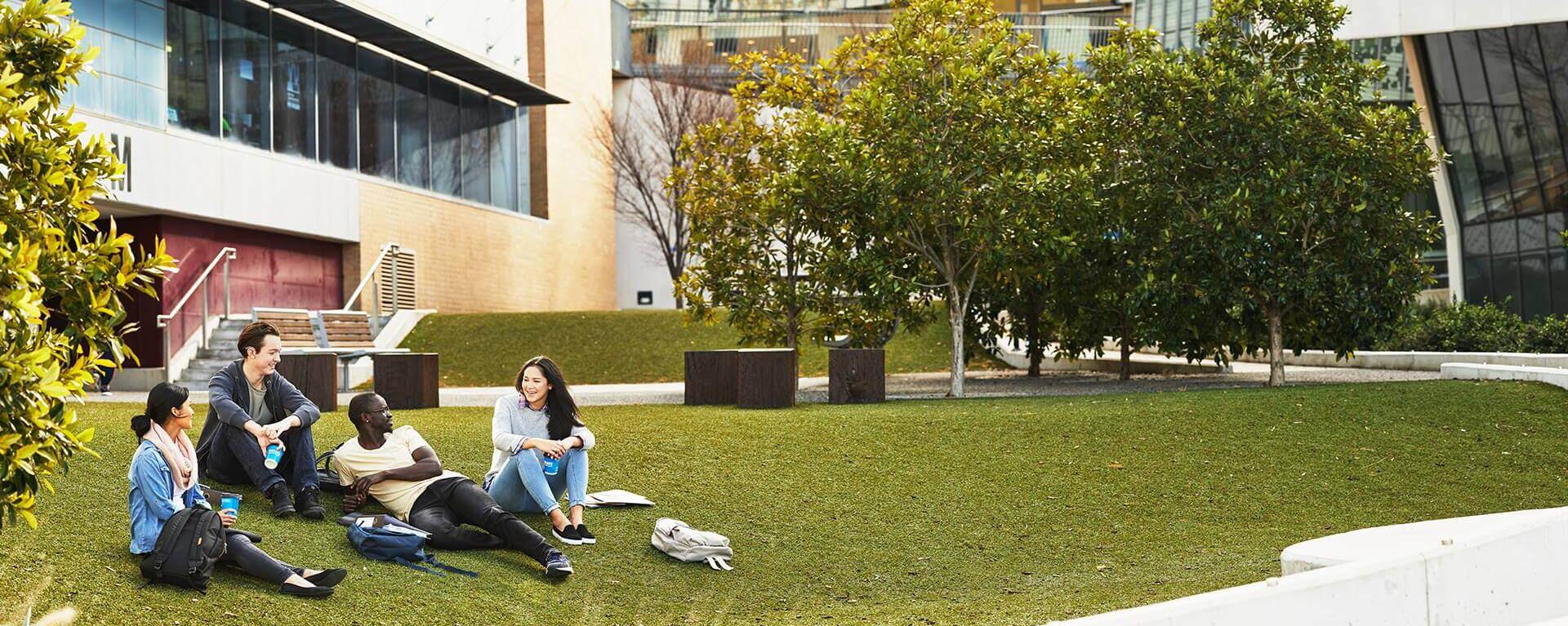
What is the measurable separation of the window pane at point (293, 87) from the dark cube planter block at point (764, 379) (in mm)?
15243

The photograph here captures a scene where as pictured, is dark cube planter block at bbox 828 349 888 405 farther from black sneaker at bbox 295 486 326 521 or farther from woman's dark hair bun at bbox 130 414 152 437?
woman's dark hair bun at bbox 130 414 152 437

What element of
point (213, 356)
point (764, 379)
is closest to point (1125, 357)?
point (764, 379)

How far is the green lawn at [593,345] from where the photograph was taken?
26016 millimetres

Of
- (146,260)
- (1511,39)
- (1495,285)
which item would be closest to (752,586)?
(146,260)

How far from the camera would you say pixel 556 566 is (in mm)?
8273

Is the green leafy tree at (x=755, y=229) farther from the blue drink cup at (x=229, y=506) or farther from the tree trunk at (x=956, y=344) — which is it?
the blue drink cup at (x=229, y=506)

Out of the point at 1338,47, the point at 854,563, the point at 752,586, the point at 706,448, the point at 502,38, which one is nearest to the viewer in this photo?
the point at 752,586

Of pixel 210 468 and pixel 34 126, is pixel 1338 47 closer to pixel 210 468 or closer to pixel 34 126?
pixel 210 468

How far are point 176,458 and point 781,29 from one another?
1896 inches

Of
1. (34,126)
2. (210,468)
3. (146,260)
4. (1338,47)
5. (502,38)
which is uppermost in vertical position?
(502,38)

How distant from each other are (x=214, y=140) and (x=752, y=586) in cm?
1950

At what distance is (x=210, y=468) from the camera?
9.02 meters

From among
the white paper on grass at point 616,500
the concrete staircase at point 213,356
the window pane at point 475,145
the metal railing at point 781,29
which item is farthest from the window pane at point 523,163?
the white paper on grass at point 616,500

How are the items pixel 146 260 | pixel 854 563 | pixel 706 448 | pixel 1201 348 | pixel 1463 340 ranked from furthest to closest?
pixel 1463 340 → pixel 1201 348 → pixel 706 448 → pixel 854 563 → pixel 146 260
